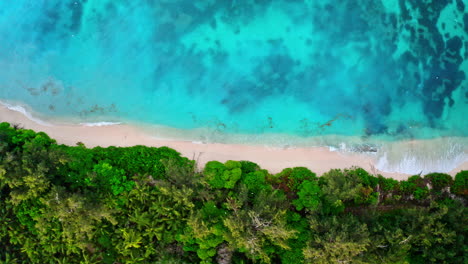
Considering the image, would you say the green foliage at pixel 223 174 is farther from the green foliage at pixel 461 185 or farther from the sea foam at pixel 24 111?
the green foliage at pixel 461 185

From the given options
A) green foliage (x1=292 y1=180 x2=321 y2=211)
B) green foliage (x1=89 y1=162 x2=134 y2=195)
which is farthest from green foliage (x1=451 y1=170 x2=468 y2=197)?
green foliage (x1=89 y1=162 x2=134 y2=195)

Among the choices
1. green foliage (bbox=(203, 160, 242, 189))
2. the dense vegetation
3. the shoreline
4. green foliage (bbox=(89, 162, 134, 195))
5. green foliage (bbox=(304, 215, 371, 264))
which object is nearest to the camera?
green foliage (bbox=(304, 215, 371, 264))

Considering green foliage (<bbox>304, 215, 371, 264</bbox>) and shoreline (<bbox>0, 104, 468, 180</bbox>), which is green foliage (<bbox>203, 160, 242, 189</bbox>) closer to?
shoreline (<bbox>0, 104, 468, 180</bbox>)

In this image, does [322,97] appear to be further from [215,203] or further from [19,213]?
[19,213]

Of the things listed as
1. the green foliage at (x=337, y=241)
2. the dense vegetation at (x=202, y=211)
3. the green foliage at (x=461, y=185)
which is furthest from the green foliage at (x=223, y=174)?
the green foliage at (x=461, y=185)

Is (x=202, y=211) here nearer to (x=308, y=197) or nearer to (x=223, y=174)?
(x=223, y=174)

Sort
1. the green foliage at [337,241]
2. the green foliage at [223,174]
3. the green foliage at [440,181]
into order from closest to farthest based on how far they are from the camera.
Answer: the green foliage at [337,241] → the green foliage at [223,174] → the green foliage at [440,181]

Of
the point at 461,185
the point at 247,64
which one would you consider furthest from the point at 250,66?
the point at 461,185

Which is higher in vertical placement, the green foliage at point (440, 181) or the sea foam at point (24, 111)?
the sea foam at point (24, 111)
